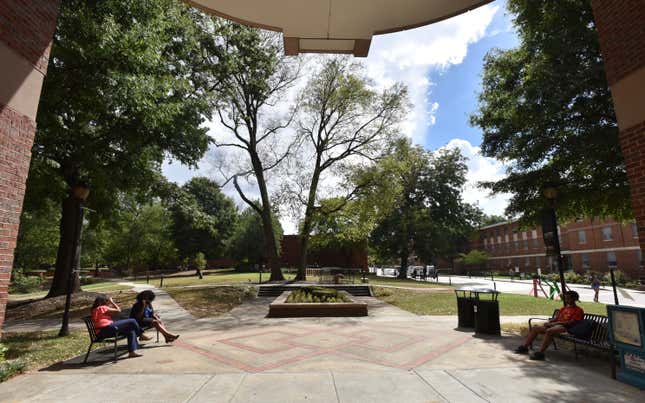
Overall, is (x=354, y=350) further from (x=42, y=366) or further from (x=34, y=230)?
(x=34, y=230)

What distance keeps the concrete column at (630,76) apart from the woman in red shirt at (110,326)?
8631 mm

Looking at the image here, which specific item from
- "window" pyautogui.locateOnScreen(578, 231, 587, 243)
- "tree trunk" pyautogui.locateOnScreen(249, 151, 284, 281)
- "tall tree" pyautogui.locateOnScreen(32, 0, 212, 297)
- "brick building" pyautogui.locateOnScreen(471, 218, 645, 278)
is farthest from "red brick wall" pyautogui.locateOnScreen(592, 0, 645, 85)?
"window" pyautogui.locateOnScreen(578, 231, 587, 243)

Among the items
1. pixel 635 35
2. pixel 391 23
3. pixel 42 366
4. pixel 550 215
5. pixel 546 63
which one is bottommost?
pixel 42 366

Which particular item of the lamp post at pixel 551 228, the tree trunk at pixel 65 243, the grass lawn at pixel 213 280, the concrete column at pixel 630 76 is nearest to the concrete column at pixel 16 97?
the concrete column at pixel 630 76

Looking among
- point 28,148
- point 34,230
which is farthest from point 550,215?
point 34,230

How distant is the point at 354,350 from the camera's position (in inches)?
280

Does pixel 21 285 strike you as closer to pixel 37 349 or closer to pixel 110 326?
pixel 37 349

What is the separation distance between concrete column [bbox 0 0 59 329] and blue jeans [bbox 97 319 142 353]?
2915 millimetres

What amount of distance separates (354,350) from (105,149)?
1280 cm

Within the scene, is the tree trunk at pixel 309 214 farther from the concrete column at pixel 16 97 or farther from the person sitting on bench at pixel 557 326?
the concrete column at pixel 16 97

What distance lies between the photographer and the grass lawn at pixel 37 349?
579 cm

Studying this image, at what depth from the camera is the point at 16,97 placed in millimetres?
4227

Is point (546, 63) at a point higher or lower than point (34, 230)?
higher

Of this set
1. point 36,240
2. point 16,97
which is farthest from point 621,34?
point 36,240
